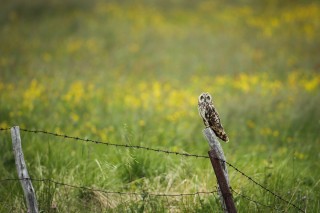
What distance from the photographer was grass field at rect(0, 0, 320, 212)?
5.22 metres

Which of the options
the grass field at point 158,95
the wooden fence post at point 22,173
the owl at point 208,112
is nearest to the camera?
the wooden fence post at point 22,173

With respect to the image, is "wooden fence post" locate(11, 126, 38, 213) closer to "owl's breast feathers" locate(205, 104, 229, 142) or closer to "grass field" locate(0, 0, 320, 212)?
"grass field" locate(0, 0, 320, 212)

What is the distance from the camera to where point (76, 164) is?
584 centimetres

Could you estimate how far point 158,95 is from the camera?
395 inches

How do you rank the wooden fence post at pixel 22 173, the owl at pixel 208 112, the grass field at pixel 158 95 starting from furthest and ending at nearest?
the grass field at pixel 158 95 < the owl at pixel 208 112 < the wooden fence post at pixel 22 173

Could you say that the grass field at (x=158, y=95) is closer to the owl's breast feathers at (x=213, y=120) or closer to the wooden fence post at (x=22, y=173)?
the wooden fence post at (x=22, y=173)

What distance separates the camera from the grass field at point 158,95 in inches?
206

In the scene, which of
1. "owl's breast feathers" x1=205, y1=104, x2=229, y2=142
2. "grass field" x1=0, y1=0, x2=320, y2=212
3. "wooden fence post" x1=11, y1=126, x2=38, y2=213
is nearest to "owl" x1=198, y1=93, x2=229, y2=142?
"owl's breast feathers" x1=205, y1=104, x2=229, y2=142

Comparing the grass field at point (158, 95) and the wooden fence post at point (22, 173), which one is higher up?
the grass field at point (158, 95)

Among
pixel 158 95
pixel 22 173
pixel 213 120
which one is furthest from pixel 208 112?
pixel 158 95

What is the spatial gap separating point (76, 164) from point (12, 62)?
24.5 ft

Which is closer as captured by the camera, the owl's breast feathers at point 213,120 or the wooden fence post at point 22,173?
the wooden fence post at point 22,173

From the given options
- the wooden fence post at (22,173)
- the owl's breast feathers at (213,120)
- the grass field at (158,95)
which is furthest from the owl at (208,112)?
the wooden fence post at (22,173)

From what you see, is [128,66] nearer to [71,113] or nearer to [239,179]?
[71,113]
